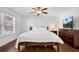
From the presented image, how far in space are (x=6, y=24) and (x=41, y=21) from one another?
60 cm

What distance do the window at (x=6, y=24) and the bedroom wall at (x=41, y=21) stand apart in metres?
0.20

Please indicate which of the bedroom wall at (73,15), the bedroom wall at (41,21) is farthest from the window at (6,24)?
the bedroom wall at (73,15)

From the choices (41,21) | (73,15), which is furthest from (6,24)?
(73,15)

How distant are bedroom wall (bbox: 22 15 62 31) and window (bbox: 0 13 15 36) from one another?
204 mm

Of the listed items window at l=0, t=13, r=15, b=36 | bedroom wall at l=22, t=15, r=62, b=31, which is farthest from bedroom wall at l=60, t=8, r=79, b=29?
window at l=0, t=13, r=15, b=36

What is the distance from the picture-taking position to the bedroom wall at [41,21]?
152 cm

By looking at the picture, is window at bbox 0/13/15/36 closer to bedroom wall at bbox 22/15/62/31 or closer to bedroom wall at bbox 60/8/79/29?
bedroom wall at bbox 22/15/62/31

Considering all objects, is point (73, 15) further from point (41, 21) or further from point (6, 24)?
point (6, 24)

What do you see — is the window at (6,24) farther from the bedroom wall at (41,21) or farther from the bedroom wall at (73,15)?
the bedroom wall at (73,15)

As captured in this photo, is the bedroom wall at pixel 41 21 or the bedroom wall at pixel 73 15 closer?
the bedroom wall at pixel 73 15

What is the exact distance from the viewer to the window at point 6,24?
1.37 m

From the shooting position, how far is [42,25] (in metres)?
1.56

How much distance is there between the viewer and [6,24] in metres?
1.39

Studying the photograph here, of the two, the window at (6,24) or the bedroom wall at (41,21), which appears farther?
the bedroom wall at (41,21)
